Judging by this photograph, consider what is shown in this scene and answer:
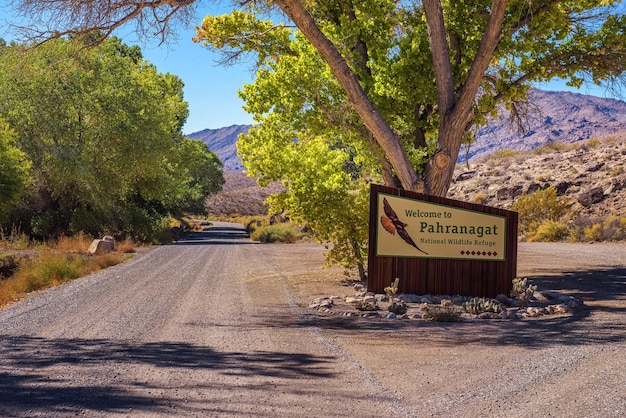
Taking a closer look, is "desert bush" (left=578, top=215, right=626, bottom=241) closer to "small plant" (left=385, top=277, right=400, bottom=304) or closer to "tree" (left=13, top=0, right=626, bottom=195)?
"tree" (left=13, top=0, right=626, bottom=195)

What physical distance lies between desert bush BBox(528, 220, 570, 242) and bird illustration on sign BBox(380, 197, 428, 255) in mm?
22273

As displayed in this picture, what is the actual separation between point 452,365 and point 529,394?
1.43m

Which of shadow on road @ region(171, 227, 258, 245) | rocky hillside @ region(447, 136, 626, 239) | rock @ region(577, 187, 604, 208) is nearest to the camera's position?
rocky hillside @ region(447, 136, 626, 239)

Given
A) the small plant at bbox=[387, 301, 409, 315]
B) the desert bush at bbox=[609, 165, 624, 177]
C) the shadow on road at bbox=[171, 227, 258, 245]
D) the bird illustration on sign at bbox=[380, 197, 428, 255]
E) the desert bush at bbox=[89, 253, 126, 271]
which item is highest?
the desert bush at bbox=[609, 165, 624, 177]

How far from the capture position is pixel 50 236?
32.1 m

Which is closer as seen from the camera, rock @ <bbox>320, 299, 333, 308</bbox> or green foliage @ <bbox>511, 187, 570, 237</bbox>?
rock @ <bbox>320, 299, 333, 308</bbox>

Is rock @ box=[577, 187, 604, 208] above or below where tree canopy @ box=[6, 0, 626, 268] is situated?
below

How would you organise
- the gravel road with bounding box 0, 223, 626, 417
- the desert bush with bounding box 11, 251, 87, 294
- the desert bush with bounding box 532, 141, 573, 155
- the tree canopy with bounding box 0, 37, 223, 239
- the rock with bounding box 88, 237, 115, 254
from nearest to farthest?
1. the gravel road with bounding box 0, 223, 626, 417
2. the desert bush with bounding box 11, 251, 87, 294
3. the rock with bounding box 88, 237, 115, 254
4. the tree canopy with bounding box 0, 37, 223, 239
5. the desert bush with bounding box 532, 141, 573, 155

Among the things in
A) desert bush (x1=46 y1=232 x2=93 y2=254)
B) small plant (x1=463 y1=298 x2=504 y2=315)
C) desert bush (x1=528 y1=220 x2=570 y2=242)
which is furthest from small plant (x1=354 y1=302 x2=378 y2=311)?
desert bush (x1=528 y1=220 x2=570 y2=242)

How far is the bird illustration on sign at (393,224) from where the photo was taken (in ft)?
45.3

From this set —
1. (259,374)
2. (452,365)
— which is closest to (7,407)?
(259,374)

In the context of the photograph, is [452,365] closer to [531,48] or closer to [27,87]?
[531,48]

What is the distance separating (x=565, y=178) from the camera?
41812 mm

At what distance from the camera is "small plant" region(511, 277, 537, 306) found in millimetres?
12266
